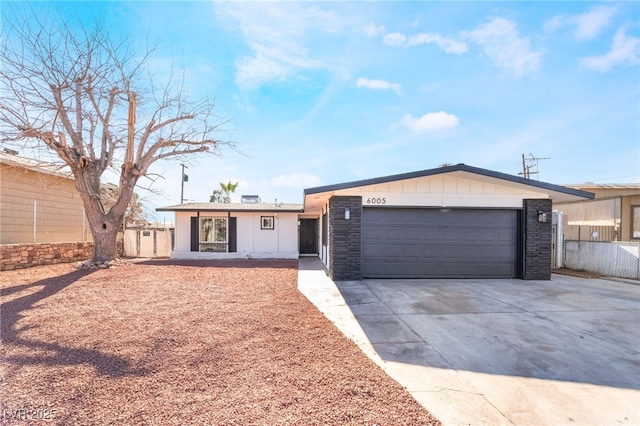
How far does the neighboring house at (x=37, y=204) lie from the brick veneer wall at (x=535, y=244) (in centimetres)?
1445

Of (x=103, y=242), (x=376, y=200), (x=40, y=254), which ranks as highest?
(x=376, y=200)

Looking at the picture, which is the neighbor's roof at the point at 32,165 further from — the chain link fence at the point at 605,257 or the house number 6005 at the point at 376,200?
the chain link fence at the point at 605,257

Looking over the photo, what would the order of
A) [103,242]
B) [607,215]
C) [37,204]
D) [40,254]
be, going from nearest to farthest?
[40,254] < [103,242] < [37,204] < [607,215]

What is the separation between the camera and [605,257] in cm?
983

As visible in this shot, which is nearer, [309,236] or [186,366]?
[186,366]

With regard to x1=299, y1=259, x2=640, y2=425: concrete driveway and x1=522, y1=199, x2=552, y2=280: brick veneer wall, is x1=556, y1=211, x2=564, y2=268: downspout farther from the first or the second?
x1=299, y1=259, x2=640, y2=425: concrete driveway

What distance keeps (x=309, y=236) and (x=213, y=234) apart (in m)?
5.38

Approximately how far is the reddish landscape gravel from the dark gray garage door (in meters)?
3.48

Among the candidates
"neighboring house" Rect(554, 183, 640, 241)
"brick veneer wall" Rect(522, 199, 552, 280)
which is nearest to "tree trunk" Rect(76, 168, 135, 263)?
"brick veneer wall" Rect(522, 199, 552, 280)

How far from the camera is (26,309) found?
5.01 metres

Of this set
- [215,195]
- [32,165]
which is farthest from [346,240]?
[215,195]

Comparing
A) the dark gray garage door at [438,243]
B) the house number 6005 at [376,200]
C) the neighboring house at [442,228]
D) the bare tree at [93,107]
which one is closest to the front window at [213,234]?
the bare tree at [93,107]

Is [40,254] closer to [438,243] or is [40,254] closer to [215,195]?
[438,243]

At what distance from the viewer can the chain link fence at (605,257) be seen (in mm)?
9008
